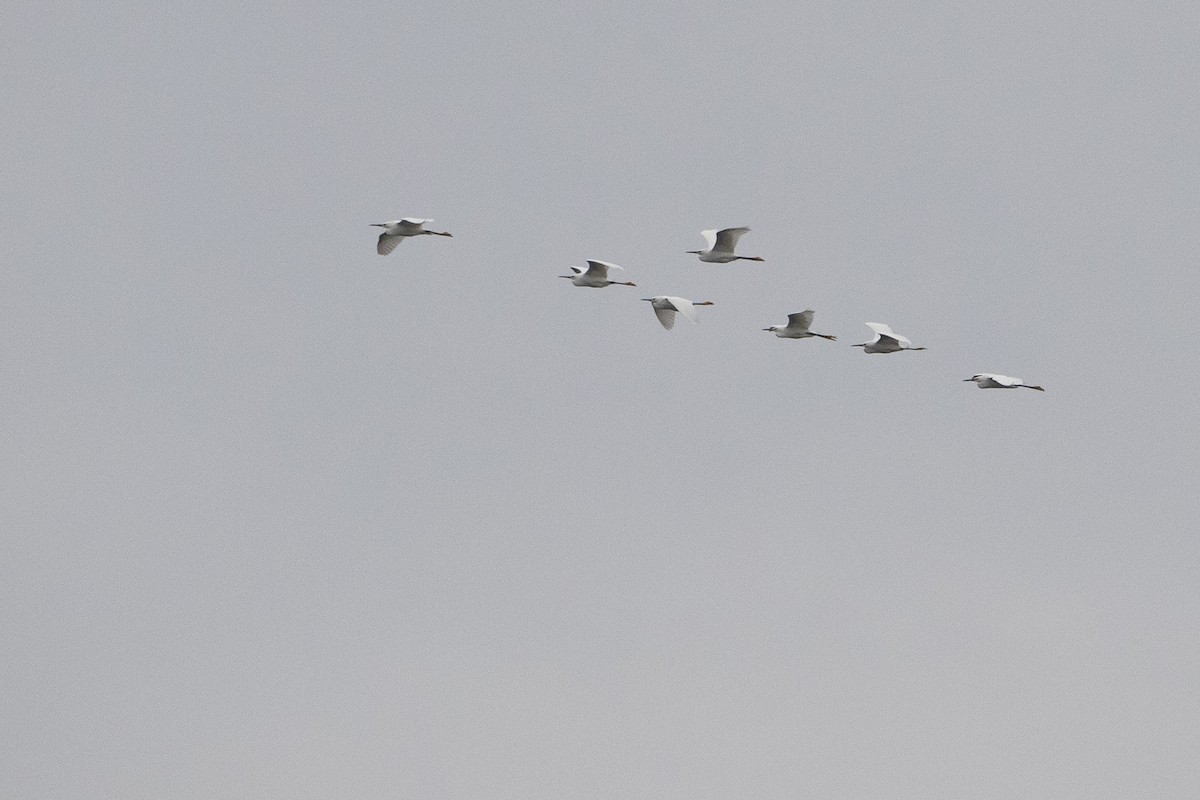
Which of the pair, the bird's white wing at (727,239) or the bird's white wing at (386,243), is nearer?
the bird's white wing at (727,239)

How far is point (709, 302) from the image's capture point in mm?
98438

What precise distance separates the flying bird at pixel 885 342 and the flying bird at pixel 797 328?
1595 millimetres

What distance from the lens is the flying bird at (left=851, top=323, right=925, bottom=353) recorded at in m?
96.8

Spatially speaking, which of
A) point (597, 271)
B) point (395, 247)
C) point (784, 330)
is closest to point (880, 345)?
point (784, 330)

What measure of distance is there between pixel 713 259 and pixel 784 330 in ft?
14.7

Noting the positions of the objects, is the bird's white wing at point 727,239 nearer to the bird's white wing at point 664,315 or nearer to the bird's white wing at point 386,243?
the bird's white wing at point 664,315

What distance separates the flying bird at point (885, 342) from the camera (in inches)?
3809

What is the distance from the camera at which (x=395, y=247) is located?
96.8m

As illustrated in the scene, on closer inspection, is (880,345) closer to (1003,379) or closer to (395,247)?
(1003,379)

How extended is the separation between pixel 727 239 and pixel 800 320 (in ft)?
13.4

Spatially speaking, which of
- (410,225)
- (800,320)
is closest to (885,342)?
(800,320)

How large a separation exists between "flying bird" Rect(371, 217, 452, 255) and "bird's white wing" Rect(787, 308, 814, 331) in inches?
480

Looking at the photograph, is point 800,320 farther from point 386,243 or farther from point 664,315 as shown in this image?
point 386,243

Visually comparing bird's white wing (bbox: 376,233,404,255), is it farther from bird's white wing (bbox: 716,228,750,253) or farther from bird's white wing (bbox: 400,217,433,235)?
bird's white wing (bbox: 716,228,750,253)
